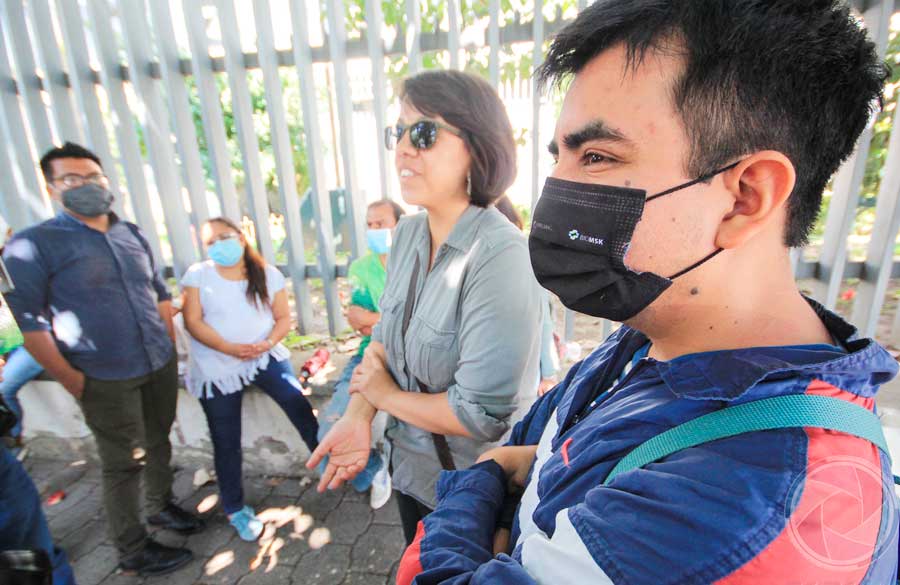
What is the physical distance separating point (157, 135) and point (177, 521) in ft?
9.18

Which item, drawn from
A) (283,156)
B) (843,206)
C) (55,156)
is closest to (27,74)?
(55,156)

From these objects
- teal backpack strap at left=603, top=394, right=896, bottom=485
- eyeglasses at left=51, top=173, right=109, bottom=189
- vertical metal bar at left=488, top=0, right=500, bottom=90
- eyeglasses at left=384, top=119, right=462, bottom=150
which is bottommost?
teal backpack strap at left=603, top=394, right=896, bottom=485

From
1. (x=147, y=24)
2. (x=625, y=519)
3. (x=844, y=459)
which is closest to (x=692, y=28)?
(x=844, y=459)

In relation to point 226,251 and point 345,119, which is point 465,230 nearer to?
point 226,251

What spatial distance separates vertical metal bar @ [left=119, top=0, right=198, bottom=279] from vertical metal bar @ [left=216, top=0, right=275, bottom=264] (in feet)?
2.15

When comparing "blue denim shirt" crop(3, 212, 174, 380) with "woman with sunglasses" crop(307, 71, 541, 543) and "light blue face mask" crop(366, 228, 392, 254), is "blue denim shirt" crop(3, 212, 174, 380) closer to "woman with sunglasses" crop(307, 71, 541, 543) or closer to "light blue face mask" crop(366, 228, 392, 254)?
"light blue face mask" crop(366, 228, 392, 254)

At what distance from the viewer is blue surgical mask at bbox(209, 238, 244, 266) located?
288cm

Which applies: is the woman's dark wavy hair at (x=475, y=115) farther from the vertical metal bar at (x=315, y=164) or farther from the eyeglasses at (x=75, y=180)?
the eyeglasses at (x=75, y=180)

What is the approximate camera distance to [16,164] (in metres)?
3.96

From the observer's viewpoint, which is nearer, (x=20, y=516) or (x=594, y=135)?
(x=594, y=135)

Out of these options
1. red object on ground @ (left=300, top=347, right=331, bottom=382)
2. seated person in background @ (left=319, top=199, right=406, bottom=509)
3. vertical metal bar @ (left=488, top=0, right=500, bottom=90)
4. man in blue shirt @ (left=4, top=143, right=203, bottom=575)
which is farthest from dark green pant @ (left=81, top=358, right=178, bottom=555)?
vertical metal bar @ (left=488, top=0, right=500, bottom=90)

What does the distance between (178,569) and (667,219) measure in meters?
3.31

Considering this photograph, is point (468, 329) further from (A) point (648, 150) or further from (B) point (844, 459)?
(B) point (844, 459)

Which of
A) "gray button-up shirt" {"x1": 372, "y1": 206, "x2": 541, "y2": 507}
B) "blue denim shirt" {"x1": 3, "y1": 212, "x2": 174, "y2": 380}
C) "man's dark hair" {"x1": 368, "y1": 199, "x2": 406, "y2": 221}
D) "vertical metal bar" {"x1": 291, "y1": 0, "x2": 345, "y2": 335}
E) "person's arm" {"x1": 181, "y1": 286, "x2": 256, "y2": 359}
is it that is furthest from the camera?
"man's dark hair" {"x1": 368, "y1": 199, "x2": 406, "y2": 221}
